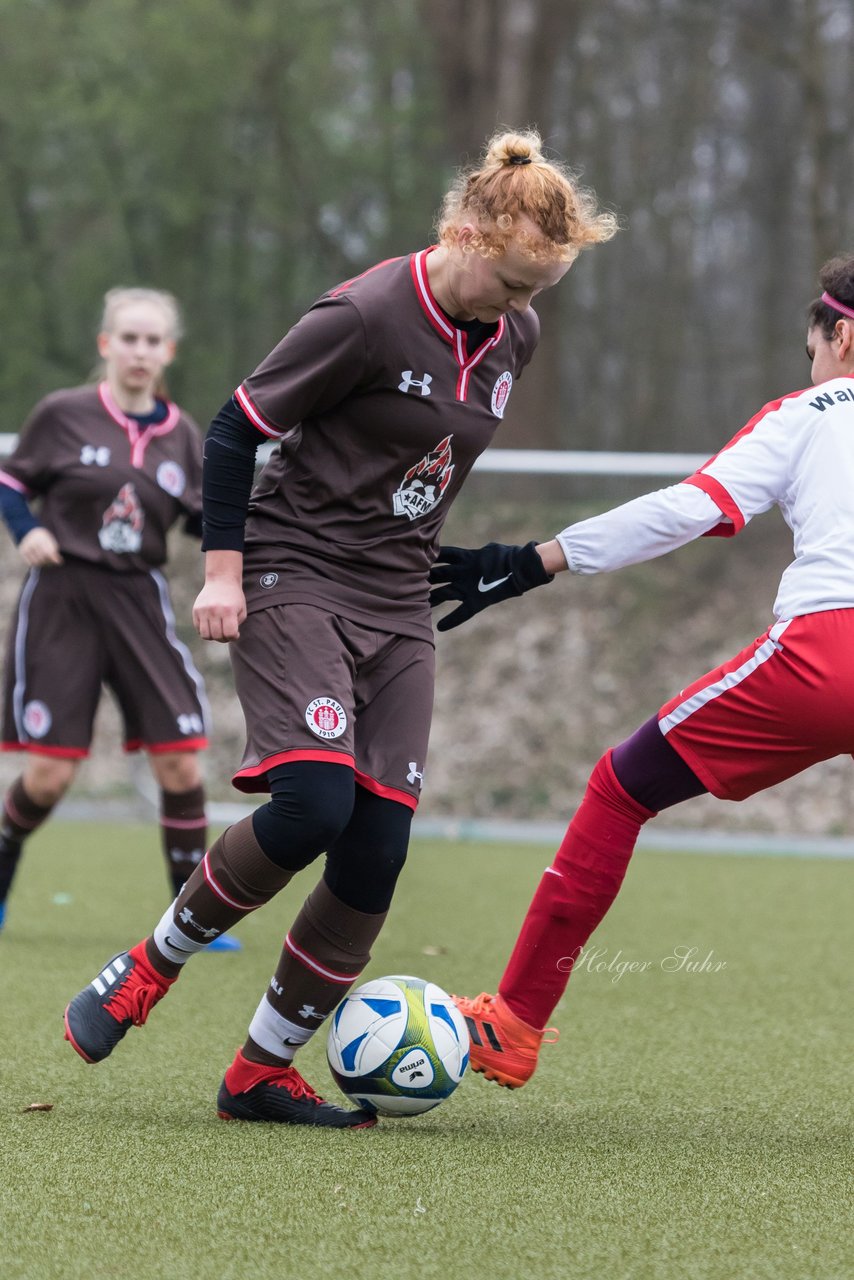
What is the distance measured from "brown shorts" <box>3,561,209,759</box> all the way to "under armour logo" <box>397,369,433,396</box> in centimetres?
239

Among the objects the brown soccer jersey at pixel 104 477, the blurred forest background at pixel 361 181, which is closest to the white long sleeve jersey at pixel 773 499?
the brown soccer jersey at pixel 104 477

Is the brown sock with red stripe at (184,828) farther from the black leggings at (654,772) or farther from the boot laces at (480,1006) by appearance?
the black leggings at (654,772)

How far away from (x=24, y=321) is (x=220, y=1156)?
15.8 meters

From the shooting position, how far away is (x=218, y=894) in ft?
9.90

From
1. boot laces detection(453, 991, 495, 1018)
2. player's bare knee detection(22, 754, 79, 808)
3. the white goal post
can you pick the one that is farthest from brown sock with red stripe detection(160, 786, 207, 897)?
the white goal post

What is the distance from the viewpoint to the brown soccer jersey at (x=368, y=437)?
117 inches

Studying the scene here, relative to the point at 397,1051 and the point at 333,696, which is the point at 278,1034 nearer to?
the point at 397,1051

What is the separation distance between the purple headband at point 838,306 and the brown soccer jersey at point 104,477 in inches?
101

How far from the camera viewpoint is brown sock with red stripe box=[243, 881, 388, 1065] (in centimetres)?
315

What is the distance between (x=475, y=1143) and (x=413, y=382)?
1.43 m

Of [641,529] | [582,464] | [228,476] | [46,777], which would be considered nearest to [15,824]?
[46,777]

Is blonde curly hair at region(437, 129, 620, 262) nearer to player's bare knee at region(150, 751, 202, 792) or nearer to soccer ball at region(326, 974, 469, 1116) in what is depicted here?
soccer ball at region(326, 974, 469, 1116)

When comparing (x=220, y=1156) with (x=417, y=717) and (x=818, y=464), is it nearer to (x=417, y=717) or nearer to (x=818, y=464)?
(x=417, y=717)

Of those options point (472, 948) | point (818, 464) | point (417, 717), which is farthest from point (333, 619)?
point (472, 948)
